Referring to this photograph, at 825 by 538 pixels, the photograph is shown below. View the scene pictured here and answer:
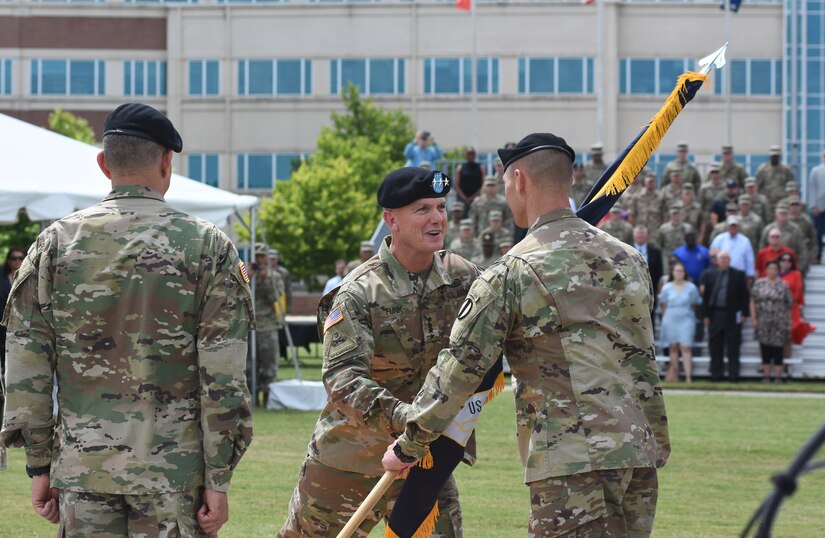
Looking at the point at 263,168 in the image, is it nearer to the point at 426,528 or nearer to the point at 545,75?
the point at 545,75

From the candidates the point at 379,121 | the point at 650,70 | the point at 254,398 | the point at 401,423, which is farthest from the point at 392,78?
the point at 401,423

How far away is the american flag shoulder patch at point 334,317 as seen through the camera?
19.5 ft

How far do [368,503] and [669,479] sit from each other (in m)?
6.91

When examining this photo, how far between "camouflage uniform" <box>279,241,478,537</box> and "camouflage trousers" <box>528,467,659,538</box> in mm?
1096

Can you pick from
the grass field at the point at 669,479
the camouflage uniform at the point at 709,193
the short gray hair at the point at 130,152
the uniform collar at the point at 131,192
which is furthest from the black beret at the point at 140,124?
the camouflage uniform at the point at 709,193

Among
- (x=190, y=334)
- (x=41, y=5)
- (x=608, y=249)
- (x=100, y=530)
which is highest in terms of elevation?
(x=41, y=5)

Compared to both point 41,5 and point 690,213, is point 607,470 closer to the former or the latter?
point 690,213

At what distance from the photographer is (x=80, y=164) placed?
15383 millimetres

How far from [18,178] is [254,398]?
564 cm

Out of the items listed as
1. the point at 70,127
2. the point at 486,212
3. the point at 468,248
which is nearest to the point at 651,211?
the point at 486,212

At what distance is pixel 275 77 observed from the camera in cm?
6612

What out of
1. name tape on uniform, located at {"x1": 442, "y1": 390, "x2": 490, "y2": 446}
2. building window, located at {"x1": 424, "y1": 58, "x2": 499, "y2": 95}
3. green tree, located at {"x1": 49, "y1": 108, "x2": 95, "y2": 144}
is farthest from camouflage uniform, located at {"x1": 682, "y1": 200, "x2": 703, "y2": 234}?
building window, located at {"x1": 424, "y1": 58, "x2": 499, "y2": 95}

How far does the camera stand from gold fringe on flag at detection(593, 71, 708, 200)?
6.12 m

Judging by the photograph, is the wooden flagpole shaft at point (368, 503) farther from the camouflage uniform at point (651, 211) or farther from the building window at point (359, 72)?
the building window at point (359, 72)
